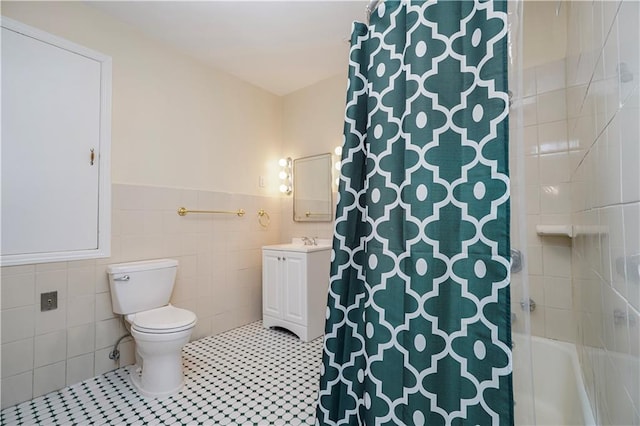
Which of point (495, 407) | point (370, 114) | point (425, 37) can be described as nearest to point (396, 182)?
point (370, 114)

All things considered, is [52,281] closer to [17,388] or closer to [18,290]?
[18,290]

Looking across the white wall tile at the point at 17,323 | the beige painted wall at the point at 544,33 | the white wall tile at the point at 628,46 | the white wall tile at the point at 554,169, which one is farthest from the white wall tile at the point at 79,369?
the beige painted wall at the point at 544,33

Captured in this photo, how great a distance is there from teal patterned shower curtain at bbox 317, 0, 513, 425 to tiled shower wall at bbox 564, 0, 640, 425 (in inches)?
9.1

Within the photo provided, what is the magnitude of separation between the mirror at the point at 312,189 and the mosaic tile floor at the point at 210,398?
1.30 m

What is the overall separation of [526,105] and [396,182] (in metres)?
1.41

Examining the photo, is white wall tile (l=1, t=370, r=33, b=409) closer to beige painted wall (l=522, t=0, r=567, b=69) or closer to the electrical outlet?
the electrical outlet

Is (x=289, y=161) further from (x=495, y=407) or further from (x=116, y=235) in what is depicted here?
(x=495, y=407)

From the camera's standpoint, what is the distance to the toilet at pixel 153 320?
1.70 m

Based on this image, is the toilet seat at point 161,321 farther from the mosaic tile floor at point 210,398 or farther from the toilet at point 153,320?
the mosaic tile floor at point 210,398

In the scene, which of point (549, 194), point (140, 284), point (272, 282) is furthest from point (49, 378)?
point (549, 194)

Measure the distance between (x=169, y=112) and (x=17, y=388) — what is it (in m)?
2.01

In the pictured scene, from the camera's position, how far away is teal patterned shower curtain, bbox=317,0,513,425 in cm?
82

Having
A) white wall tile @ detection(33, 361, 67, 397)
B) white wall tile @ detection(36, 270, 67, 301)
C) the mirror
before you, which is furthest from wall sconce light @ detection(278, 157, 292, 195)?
white wall tile @ detection(33, 361, 67, 397)

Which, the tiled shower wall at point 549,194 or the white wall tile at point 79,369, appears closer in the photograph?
the tiled shower wall at point 549,194
